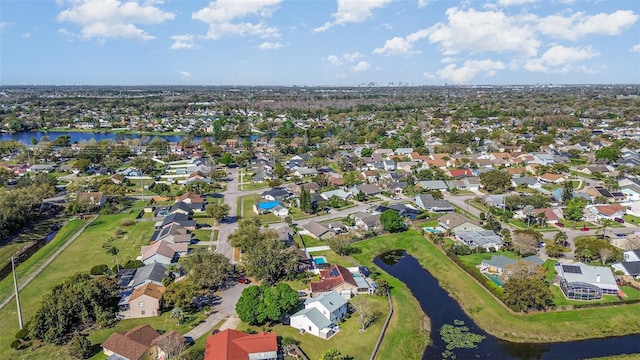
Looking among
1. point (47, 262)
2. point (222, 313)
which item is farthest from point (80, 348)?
point (47, 262)

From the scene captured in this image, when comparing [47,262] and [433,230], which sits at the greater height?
[433,230]

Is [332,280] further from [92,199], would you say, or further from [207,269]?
[92,199]

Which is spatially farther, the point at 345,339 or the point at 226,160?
the point at 226,160

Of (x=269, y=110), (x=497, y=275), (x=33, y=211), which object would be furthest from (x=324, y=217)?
(x=269, y=110)

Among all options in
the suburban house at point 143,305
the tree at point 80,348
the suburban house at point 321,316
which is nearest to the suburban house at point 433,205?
the suburban house at point 321,316

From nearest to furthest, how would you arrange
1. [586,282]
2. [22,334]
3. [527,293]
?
[22,334] < [527,293] < [586,282]

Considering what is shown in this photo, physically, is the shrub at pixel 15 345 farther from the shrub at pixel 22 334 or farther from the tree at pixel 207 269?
the tree at pixel 207 269

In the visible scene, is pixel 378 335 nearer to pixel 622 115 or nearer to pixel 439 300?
pixel 439 300
